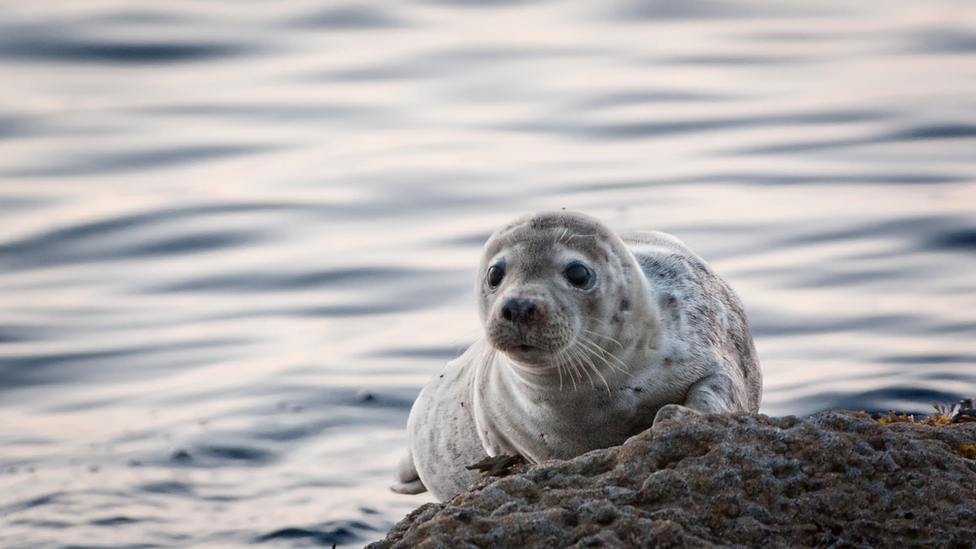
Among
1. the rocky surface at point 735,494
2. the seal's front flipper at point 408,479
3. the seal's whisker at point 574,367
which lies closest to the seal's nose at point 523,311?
the seal's whisker at point 574,367

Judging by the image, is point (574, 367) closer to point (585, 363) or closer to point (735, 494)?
point (585, 363)

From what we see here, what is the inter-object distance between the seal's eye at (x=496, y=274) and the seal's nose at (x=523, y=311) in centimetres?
34

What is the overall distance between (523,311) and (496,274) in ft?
1.31

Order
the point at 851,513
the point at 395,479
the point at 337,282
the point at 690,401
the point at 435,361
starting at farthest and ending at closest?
1. the point at 337,282
2. the point at 435,361
3. the point at 395,479
4. the point at 690,401
5. the point at 851,513

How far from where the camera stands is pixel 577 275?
4398 millimetres

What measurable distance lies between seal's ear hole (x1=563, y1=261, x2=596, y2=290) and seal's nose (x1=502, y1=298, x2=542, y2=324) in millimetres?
281

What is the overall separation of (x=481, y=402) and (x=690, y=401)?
1085 mm

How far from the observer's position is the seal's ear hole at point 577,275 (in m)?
4.40

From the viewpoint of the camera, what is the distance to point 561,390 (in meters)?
4.60

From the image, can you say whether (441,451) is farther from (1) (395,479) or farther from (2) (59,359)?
(2) (59,359)

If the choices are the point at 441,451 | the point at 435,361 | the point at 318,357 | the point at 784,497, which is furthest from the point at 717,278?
the point at 318,357

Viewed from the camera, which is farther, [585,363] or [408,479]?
[408,479]

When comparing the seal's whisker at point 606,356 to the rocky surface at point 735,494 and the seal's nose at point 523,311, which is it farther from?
the rocky surface at point 735,494

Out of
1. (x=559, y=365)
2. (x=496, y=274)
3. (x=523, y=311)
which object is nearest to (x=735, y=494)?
(x=523, y=311)
